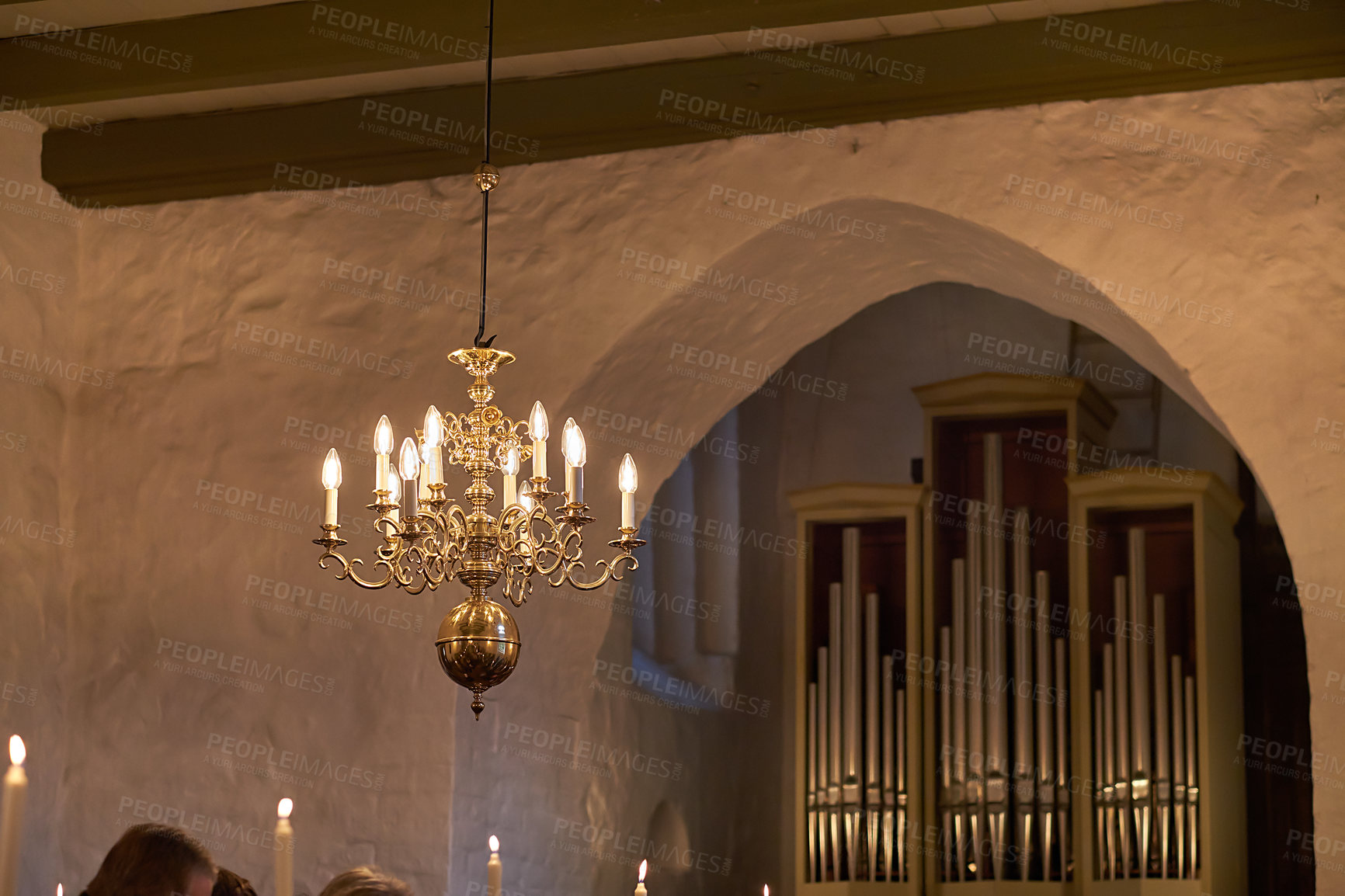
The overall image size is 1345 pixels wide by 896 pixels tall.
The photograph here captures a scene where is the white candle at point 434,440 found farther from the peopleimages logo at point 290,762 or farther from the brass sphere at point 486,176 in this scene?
the peopleimages logo at point 290,762

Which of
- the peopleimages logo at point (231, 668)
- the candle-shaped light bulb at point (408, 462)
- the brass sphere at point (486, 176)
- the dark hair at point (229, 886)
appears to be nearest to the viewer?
the dark hair at point (229, 886)

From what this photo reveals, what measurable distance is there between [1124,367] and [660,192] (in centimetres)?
296

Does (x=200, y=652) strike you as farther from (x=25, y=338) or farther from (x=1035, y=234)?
(x=1035, y=234)

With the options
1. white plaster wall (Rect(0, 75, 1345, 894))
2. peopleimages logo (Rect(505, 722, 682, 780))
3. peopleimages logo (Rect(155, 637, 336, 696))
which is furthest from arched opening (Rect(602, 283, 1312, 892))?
peopleimages logo (Rect(155, 637, 336, 696))

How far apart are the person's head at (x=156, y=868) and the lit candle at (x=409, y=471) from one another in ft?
3.39

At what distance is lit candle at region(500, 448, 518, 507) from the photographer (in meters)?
3.65

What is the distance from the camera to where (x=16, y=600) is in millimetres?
5164

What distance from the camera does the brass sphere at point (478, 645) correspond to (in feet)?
11.9

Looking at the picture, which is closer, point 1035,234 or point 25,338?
point 1035,234

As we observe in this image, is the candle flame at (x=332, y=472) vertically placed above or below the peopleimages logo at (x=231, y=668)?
above

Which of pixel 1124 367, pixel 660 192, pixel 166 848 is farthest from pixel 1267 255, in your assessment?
pixel 166 848

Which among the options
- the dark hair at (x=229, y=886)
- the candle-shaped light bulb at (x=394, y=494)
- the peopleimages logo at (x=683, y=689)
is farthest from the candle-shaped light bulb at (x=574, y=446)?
the peopleimages logo at (x=683, y=689)

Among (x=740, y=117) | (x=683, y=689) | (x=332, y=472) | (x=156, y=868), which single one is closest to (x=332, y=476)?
(x=332, y=472)

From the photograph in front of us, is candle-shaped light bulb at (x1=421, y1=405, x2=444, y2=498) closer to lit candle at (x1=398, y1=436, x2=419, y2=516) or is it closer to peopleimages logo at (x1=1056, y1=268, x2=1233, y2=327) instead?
lit candle at (x1=398, y1=436, x2=419, y2=516)
